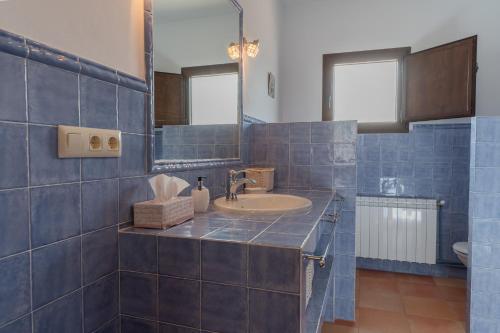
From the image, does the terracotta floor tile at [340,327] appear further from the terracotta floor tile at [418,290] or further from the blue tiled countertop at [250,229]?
the blue tiled countertop at [250,229]

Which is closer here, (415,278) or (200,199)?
(200,199)

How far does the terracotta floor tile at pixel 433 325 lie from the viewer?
6.75 ft

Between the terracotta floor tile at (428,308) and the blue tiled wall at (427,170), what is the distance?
0.56 meters

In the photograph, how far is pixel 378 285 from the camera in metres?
2.74

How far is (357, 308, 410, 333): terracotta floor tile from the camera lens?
2.06 m

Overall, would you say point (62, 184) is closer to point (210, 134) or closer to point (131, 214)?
point (131, 214)

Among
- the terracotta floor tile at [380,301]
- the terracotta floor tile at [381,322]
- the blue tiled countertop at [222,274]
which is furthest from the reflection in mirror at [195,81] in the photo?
the terracotta floor tile at [380,301]

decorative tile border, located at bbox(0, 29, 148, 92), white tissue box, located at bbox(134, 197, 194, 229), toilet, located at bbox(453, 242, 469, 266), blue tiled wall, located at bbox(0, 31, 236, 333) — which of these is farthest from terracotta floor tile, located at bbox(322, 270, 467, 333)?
decorative tile border, located at bbox(0, 29, 148, 92)

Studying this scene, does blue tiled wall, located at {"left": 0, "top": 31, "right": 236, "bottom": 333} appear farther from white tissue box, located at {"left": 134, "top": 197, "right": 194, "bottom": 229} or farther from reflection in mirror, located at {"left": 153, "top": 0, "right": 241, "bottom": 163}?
reflection in mirror, located at {"left": 153, "top": 0, "right": 241, "bottom": 163}

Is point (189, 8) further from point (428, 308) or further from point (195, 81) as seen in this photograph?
point (428, 308)

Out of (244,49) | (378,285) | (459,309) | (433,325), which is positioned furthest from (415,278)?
(244,49)

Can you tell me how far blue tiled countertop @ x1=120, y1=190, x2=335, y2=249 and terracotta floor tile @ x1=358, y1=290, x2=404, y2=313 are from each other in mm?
1480

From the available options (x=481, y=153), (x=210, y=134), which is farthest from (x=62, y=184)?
(x=481, y=153)

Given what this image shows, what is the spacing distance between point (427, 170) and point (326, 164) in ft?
4.57
